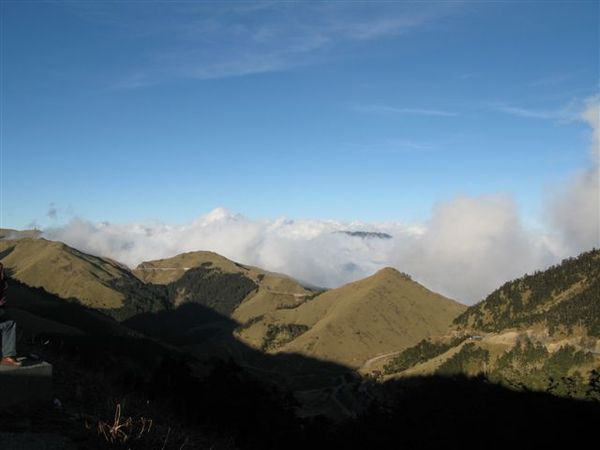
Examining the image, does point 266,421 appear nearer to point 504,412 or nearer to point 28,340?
point 504,412

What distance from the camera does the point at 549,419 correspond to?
122 feet

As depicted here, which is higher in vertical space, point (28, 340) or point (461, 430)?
point (28, 340)

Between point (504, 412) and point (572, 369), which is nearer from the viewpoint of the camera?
point (504, 412)

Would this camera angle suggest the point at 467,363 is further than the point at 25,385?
Yes

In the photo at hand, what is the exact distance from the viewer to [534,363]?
159000 mm

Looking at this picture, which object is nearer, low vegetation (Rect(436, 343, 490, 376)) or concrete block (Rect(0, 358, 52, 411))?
concrete block (Rect(0, 358, 52, 411))

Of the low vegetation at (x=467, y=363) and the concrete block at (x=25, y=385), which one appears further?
the low vegetation at (x=467, y=363)

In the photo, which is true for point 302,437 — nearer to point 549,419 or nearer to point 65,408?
point 549,419

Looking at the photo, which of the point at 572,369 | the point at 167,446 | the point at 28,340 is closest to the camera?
the point at 167,446

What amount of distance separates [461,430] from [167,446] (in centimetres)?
4824

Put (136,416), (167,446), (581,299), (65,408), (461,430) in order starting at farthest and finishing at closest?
1. (581,299)
2. (461,430)
3. (136,416)
4. (65,408)
5. (167,446)

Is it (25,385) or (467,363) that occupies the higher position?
(467,363)

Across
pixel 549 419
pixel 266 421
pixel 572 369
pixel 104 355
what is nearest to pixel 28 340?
pixel 549 419

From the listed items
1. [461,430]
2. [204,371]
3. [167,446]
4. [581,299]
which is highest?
[581,299]
